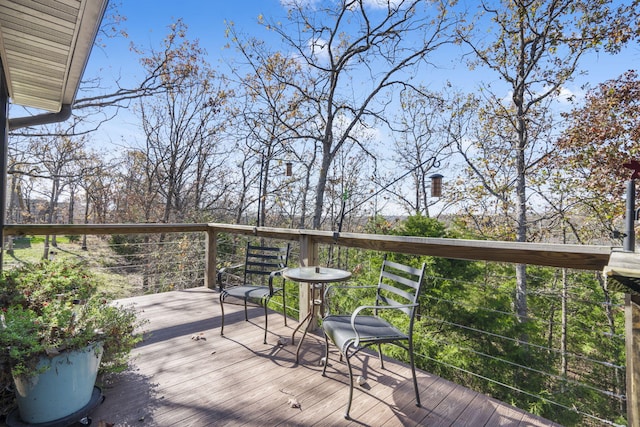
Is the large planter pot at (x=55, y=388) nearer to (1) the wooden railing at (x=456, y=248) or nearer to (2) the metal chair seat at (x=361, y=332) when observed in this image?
(2) the metal chair seat at (x=361, y=332)

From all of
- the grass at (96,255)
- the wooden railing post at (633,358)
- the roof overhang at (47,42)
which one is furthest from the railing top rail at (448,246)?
the roof overhang at (47,42)

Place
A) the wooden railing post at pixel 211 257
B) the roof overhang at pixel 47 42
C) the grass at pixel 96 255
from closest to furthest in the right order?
the roof overhang at pixel 47 42, the wooden railing post at pixel 211 257, the grass at pixel 96 255

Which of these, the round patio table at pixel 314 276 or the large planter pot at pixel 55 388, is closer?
the large planter pot at pixel 55 388

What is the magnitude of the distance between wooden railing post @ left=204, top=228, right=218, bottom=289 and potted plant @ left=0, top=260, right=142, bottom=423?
2380mm

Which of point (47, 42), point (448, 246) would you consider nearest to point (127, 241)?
point (47, 42)

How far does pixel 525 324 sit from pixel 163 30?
10.3 meters

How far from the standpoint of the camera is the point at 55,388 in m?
1.63

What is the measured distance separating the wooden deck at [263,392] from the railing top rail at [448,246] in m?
0.90

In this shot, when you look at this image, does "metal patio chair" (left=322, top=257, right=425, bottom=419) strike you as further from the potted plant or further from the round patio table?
the potted plant

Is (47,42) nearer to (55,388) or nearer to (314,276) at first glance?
(55,388)

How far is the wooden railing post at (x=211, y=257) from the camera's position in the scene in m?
4.50

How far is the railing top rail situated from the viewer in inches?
63.8

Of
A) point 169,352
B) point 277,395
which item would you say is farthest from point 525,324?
point 169,352

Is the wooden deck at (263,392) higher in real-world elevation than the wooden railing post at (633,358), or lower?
lower
